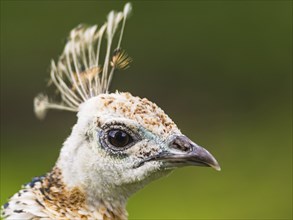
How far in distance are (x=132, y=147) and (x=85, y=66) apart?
497mm

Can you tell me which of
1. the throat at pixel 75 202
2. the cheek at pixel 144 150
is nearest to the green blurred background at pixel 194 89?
the throat at pixel 75 202

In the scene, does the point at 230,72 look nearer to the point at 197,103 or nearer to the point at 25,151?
the point at 197,103

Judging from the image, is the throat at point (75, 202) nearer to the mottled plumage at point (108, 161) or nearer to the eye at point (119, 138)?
the mottled plumage at point (108, 161)

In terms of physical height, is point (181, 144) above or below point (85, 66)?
below

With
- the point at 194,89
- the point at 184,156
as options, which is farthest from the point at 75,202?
the point at 194,89

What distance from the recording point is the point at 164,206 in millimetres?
5551

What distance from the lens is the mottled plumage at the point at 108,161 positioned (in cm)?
236

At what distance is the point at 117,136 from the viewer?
94.5 inches

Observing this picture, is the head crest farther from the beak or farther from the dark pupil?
the beak

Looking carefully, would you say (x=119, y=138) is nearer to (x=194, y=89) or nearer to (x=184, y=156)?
(x=184, y=156)

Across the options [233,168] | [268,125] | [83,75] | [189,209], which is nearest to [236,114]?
[268,125]

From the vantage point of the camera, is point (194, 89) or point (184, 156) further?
point (194, 89)

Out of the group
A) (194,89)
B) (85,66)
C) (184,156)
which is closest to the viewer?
(184,156)

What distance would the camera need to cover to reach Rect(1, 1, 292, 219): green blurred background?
582 centimetres
